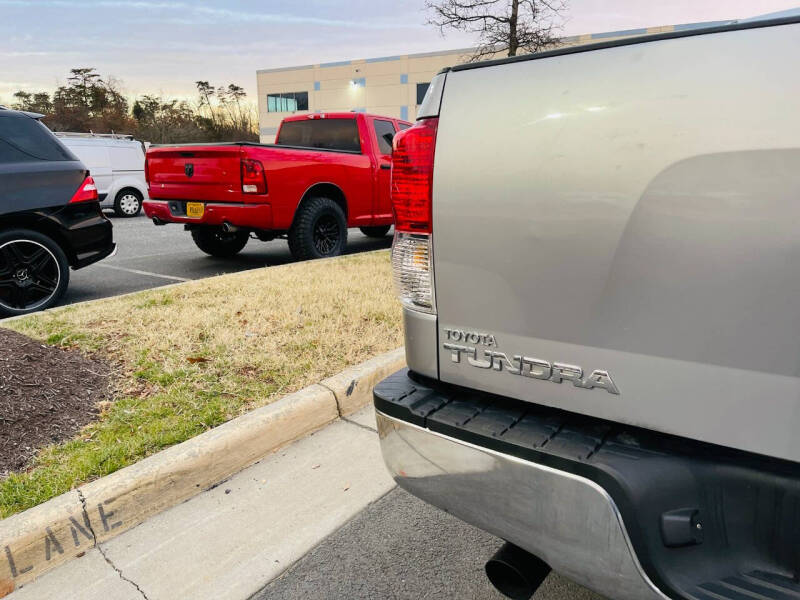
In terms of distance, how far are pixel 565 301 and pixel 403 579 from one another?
1251 millimetres

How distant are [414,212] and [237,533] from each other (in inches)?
59.7

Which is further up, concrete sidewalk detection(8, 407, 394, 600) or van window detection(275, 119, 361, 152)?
van window detection(275, 119, 361, 152)

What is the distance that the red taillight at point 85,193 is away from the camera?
5.53 meters

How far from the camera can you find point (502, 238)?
1.38 metres

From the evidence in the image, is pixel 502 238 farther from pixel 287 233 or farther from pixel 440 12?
pixel 440 12

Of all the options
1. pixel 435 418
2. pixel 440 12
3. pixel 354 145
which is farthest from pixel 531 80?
pixel 440 12

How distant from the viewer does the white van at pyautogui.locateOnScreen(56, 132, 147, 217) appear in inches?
536

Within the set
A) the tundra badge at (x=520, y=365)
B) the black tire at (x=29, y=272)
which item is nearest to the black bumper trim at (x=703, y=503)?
the tundra badge at (x=520, y=365)

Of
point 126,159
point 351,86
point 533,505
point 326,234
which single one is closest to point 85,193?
Result: point 326,234

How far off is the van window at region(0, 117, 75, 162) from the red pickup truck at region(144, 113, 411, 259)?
154 centimetres

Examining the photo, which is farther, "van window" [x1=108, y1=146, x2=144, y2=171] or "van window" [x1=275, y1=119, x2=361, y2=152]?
"van window" [x1=108, y1=146, x2=144, y2=171]

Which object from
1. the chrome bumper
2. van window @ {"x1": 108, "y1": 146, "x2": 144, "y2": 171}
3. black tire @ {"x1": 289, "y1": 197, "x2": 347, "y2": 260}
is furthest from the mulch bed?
van window @ {"x1": 108, "y1": 146, "x2": 144, "y2": 171}

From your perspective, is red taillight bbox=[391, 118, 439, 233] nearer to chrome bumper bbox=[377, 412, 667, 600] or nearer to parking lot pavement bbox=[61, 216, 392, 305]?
chrome bumper bbox=[377, 412, 667, 600]

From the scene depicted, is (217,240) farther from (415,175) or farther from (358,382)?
(415,175)
